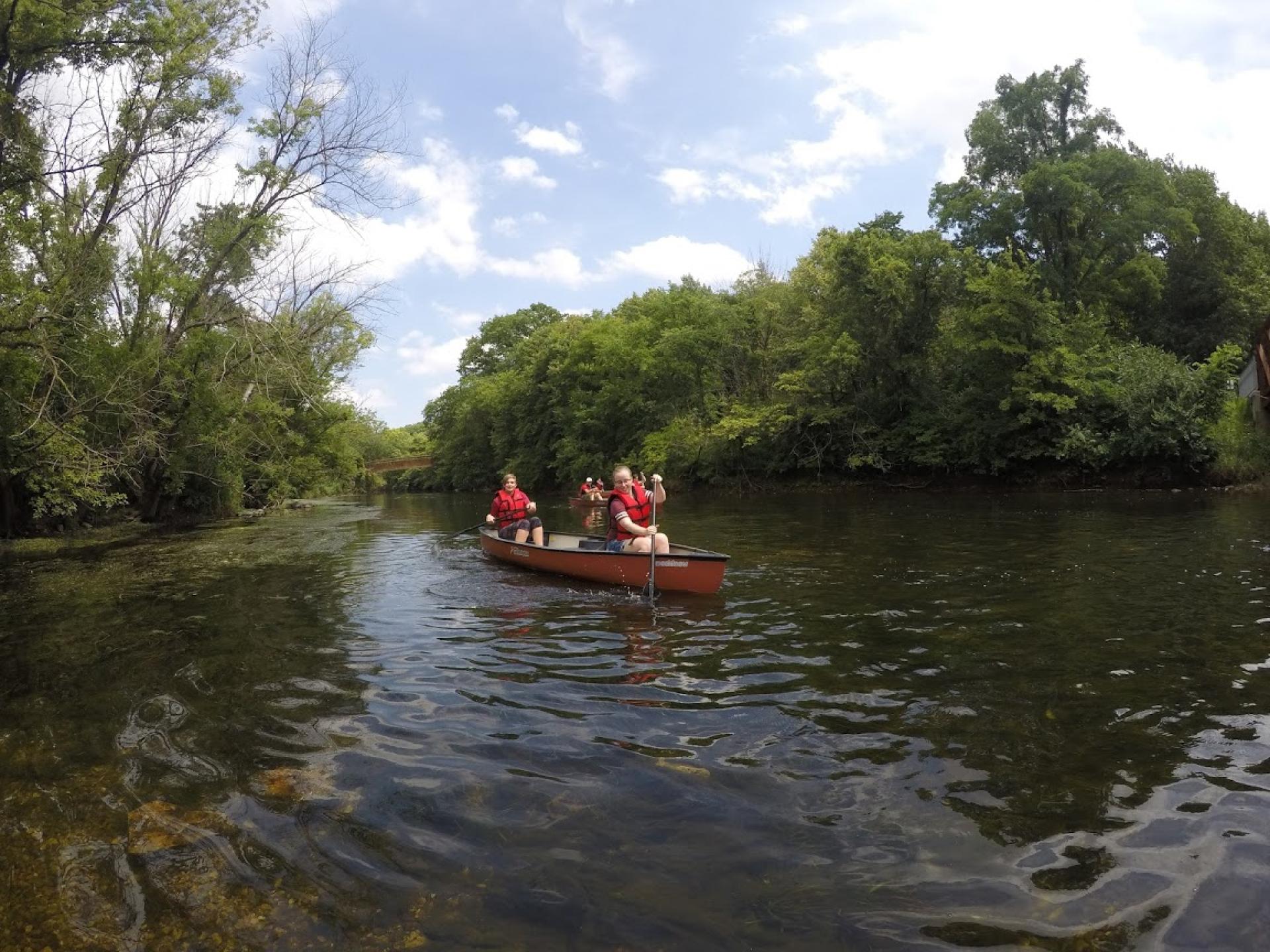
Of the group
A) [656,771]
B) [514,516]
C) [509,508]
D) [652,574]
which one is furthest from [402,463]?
[656,771]

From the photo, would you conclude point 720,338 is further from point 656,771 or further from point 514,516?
point 656,771

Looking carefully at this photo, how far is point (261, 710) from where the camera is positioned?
19.3 ft

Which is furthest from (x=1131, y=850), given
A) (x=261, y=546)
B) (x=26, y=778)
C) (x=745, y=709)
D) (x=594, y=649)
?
(x=261, y=546)

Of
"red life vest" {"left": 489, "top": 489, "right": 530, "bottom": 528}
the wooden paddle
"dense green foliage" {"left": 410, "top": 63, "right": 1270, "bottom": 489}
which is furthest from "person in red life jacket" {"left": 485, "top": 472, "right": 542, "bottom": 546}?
"dense green foliage" {"left": 410, "top": 63, "right": 1270, "bottom": 489}

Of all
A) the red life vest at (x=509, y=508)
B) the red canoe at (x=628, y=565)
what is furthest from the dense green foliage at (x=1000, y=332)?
the red canoe at (x=628, y=565)

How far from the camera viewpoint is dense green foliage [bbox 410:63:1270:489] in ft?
89.7

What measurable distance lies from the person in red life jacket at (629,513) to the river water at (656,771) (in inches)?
44.0

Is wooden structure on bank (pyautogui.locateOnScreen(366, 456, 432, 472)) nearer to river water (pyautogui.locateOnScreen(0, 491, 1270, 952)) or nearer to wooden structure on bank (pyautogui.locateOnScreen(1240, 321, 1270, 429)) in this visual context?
wooden structure on bank (pyautogui.locateOnScreen(1240, 321, 1270, 429))

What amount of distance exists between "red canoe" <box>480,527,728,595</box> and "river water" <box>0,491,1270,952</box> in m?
0.32

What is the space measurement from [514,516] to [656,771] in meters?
10.1

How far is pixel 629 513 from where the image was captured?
37.1 feet

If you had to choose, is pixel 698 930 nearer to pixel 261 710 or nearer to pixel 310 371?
pixel 261 710

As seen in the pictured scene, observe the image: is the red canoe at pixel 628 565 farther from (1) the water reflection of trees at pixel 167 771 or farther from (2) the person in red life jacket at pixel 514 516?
(1) the water reflection of trees at pixel 167 771

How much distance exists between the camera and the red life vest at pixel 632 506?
11297 mm
